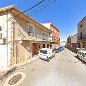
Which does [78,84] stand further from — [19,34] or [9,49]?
[19,34]

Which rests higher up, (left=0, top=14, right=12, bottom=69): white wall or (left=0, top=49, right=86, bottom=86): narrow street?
(left=0, top=14, right=12, bottom=69): white wall

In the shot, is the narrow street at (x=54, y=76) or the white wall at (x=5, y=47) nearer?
the narrow street at (x=54, y=76)

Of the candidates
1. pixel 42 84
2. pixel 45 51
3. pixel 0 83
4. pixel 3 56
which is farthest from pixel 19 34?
pixel 42 84

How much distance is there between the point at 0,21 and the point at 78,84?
1120 centimetres

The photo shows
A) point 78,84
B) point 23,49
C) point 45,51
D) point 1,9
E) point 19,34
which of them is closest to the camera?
point 78,84

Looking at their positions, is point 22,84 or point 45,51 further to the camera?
point 45,51

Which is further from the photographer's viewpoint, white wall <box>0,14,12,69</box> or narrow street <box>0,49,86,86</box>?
white wall <box>0,14,12,69</box>

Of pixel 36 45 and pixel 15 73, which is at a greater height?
pixel 36 45

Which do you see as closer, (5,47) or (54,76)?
(54,76)

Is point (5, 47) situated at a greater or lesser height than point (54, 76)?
greater

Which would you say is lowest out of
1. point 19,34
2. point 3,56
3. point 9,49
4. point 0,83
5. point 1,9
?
point 0,83

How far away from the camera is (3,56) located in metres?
13.6

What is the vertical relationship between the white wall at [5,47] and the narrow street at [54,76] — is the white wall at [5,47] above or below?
above

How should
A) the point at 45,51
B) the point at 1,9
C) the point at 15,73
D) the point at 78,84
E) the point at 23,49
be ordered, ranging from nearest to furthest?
the point at 78,84 → the point at 15,73 → the point at 1,9 → the point at 23,49 → the point at 45,51
